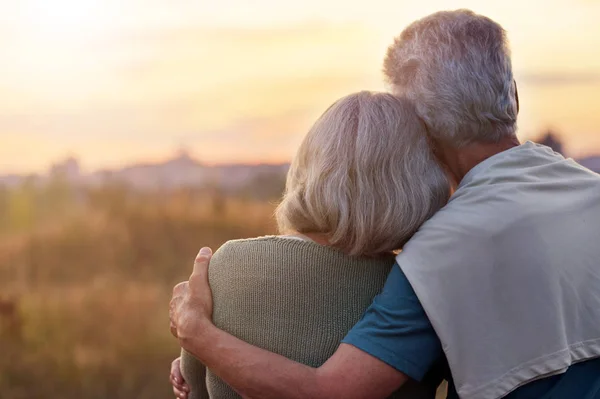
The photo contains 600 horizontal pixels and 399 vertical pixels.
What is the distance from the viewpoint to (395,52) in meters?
1.78

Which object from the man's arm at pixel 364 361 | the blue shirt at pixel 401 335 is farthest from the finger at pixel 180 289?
the blue shirt at pixel 401 335

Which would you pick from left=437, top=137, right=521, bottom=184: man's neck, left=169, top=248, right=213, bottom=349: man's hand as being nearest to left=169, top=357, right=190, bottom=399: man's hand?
left=169, top=248, right=213, bottom=349: man's hand

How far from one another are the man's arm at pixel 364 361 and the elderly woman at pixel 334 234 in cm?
8

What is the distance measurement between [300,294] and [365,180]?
0.88 feet

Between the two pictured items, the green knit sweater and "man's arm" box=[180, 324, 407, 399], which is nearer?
"man's arm" box=[180, 324, 407, 399]

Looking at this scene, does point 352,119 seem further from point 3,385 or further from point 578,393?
point 3,385

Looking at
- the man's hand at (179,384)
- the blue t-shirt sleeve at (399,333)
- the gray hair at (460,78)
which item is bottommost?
the man's hand at (179,384)

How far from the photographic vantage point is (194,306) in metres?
1.72

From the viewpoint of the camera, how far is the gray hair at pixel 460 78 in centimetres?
168

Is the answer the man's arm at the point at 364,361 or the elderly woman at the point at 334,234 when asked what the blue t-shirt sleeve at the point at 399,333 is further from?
the elderly woman at the point at 334,234

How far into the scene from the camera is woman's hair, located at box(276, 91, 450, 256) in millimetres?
1601

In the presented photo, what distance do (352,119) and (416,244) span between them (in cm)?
28

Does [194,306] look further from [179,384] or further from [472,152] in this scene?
[472,152]

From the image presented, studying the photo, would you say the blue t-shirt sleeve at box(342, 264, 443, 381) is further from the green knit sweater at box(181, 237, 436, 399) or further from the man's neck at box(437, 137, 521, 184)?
the man's neck at box(437, 137, 521, 184)
